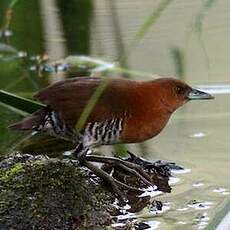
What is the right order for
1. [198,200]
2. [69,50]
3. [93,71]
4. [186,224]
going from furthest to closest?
[69,50] → [93,71] → [198,200] → [186,224]

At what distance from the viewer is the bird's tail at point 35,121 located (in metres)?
4.02

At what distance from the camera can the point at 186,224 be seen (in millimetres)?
3742

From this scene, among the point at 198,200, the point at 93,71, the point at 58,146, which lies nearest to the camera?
the point at 198,200

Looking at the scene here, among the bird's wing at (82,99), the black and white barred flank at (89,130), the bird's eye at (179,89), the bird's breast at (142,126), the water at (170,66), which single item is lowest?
the water at (170,66)

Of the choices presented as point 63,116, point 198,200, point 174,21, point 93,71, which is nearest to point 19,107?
point 63,116

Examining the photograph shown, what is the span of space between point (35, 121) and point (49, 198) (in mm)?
414

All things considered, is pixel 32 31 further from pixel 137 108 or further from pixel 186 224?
pixel 186 224

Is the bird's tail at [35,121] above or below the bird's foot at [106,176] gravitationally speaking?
above

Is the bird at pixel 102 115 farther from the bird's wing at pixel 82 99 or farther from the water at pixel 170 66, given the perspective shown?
the water at pixel 170 66

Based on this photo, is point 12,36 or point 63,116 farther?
point 12,36

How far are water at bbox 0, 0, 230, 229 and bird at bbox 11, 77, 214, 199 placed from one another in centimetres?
16

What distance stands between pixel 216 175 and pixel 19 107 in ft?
2.85

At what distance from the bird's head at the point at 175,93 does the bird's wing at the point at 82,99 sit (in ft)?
0.70

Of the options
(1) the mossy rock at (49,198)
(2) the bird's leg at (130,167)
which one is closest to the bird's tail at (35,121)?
(1) the mossy rock at (49,198)
